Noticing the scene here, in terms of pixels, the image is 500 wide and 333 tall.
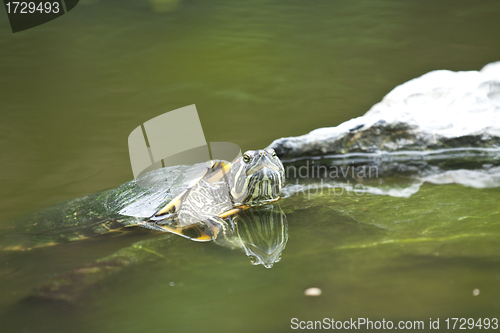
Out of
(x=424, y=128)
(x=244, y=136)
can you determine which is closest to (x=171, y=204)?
(x=244, y=136)

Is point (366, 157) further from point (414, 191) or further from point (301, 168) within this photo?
point (414, 191)

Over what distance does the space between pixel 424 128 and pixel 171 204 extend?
1892 mm

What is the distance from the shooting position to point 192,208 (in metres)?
1.80

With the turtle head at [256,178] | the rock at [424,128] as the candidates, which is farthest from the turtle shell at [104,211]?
the rock at [424,128]

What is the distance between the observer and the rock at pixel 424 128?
2.53 metres

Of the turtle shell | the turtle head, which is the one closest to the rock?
the turtle head

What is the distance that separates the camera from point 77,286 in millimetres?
1182

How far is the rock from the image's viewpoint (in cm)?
253

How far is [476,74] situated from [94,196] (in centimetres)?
286

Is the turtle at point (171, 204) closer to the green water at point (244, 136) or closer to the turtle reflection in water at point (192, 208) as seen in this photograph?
the turtle reflection in water at point (192, 208)

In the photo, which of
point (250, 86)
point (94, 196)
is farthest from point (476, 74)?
point (94, 196)

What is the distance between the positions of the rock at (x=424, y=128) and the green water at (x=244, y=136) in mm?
569

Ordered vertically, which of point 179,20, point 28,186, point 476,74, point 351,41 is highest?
point 179,20

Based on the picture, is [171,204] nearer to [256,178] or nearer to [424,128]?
[256,178]
